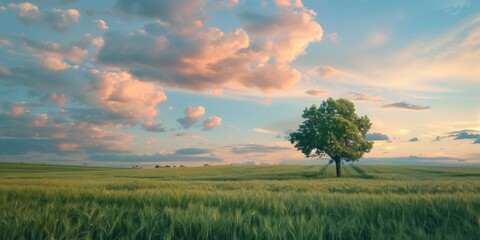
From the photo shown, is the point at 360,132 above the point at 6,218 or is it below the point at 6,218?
above

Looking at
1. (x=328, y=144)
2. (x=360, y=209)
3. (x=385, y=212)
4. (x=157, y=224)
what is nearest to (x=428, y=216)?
(x=385, y=212)

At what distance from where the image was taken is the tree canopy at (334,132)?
4238cm

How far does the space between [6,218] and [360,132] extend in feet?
154

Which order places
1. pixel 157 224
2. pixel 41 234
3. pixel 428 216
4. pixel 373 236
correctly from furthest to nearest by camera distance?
pixel 428 216
pixel 157 224
pixel 41 234
pixel 373 236

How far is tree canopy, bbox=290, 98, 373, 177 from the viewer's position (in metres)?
42.4

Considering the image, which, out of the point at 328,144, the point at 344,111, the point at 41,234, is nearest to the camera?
the point at 41,234

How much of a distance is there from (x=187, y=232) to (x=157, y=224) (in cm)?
49

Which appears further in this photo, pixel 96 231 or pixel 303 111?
pixel 303 111

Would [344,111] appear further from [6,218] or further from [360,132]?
[6,218]

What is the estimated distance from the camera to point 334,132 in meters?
42.9

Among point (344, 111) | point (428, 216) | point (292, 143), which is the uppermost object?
point (344, 111)

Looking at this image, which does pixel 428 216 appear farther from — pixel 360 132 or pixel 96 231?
pixel 360 132

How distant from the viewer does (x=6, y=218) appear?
15.9 ft

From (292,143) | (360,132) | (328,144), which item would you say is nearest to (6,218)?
(328,144)
